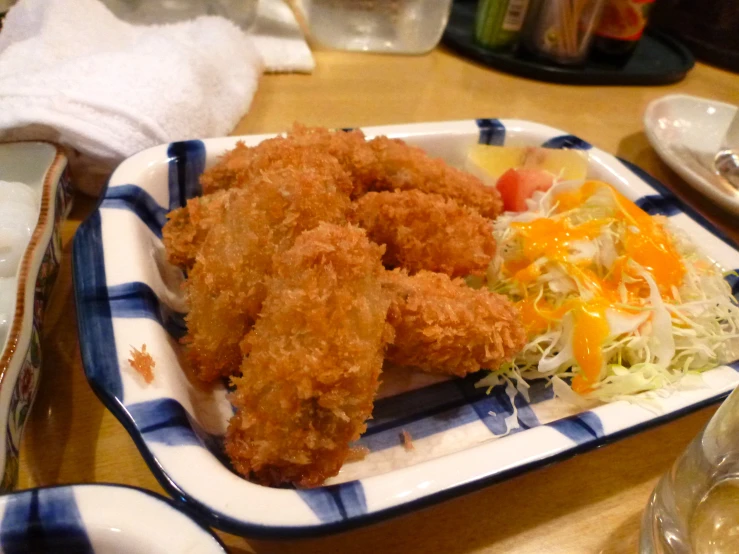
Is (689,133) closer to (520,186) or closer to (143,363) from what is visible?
(520,186)

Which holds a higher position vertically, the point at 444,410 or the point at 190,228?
the point at 190,228

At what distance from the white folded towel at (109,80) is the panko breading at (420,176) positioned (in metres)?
0.56

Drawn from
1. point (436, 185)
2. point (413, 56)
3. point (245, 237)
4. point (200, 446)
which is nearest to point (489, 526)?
point (200, 446)

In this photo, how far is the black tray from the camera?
2.43 meters

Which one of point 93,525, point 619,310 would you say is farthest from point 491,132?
point 93,525

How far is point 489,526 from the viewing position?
849 millimetres

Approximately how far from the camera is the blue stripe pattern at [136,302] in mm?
858

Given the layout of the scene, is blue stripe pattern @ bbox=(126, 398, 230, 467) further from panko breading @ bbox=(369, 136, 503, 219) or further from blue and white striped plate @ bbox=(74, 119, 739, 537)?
panko breading @ bbox=(369, 136, 503, 219)

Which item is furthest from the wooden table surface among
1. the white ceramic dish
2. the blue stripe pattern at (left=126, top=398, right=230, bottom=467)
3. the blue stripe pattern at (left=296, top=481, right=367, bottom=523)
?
the white ceramic dish

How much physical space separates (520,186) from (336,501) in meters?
0.99

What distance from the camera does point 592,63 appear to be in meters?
2.57

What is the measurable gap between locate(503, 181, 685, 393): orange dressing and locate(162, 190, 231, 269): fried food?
667mm

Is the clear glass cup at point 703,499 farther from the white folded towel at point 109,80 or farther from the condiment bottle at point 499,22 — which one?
the condiment bottle at point 499,22

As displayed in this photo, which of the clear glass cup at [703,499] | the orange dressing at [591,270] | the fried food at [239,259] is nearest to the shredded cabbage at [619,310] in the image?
the orange dressing at [591,270]
